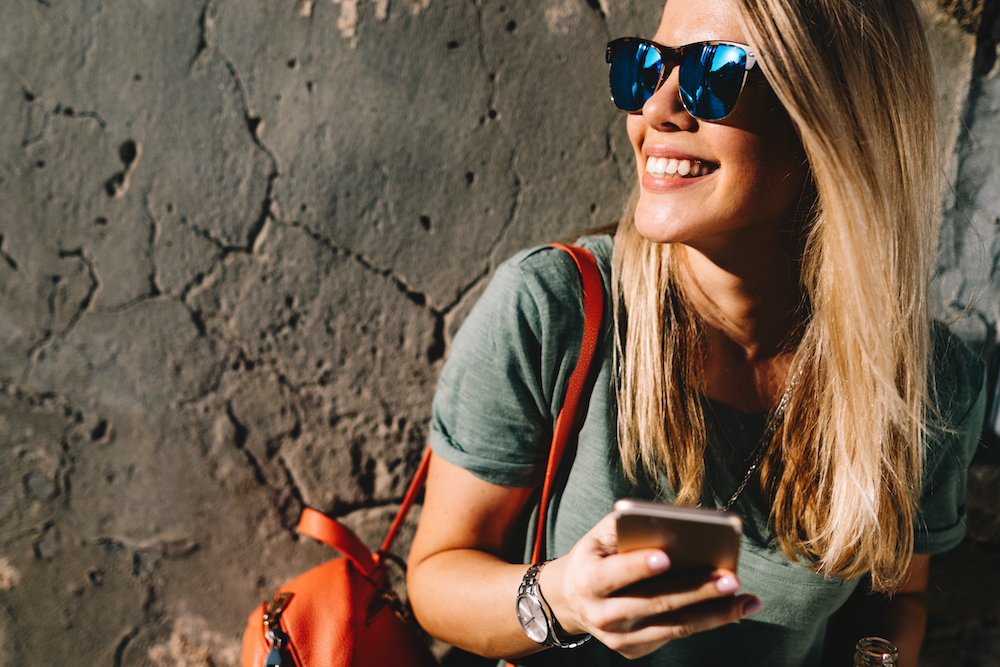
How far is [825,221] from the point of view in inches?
39.0

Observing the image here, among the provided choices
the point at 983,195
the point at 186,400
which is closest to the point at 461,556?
the point at 186,400

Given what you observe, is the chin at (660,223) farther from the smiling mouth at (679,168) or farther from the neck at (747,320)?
the neck at (747,320)

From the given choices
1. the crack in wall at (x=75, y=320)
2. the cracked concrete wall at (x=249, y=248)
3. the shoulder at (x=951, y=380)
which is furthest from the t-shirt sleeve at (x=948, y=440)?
the crack in wall at (x=75, y=320)

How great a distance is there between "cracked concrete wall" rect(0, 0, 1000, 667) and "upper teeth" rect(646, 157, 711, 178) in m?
0.54

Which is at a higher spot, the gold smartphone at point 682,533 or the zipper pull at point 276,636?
the gold smartphone at point 682,533

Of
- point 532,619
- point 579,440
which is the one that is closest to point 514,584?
point 532,619

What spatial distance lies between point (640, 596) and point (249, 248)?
1.29 metres

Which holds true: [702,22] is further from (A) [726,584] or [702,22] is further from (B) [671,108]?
(A) [726,584]

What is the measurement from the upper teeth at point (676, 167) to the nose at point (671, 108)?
2.2 inches

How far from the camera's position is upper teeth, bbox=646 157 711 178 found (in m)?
0.95

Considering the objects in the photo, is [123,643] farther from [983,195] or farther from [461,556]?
[983,195]

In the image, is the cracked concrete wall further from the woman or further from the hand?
the hand

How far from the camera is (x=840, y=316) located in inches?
40.1

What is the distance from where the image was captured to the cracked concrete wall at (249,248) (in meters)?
1.37
